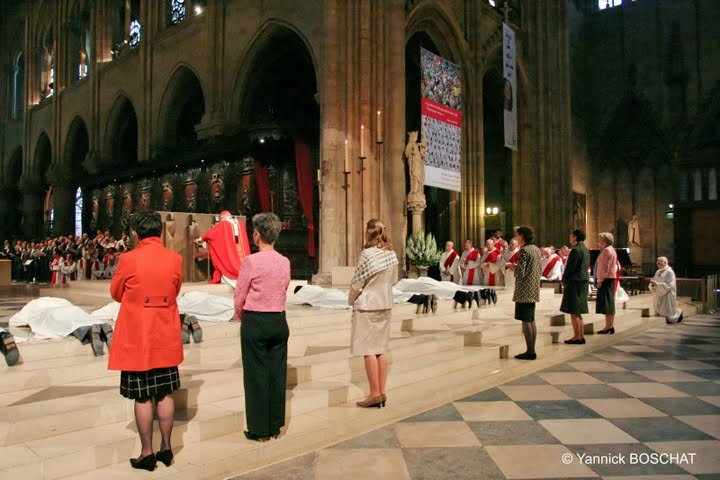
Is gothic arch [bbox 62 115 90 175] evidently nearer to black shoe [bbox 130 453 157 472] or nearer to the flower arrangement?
the flower arrangement

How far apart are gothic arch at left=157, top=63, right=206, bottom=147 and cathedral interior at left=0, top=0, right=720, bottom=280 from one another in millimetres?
74

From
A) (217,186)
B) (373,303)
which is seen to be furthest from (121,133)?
(373,303)

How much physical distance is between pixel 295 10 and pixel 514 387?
12.0 m

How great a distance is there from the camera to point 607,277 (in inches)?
312

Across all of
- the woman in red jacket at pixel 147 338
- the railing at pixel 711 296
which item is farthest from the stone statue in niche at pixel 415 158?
the woman in red jacket at pixel 147 338

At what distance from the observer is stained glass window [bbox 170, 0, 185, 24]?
66.1 ft

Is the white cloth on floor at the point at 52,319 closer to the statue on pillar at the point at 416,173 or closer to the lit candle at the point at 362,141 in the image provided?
the lit candle at the point at 362,141

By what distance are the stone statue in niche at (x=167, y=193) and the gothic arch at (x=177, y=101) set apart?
1623 mm

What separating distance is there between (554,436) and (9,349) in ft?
13.3

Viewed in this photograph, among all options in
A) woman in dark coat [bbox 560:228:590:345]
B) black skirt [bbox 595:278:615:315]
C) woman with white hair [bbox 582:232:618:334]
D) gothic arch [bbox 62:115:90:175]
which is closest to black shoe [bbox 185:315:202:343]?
woman in dark coat [bbox 560:228:590:345]

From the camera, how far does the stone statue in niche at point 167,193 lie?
1816cm

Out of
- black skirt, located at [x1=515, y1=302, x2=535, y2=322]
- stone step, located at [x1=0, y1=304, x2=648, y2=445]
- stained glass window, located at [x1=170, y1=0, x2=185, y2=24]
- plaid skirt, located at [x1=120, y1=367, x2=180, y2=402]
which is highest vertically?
stained glass window, located at [x1=170, y1=0, x2=185, y2=24]

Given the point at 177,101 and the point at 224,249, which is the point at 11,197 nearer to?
the point at 177,101

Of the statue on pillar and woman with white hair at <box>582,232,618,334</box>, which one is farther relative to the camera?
the statue on pillar
